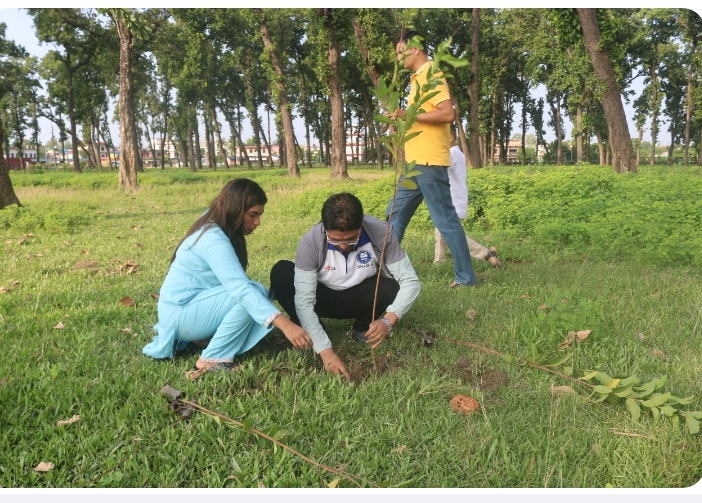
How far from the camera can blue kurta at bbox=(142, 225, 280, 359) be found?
2.43m

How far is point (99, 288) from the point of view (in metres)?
4.21

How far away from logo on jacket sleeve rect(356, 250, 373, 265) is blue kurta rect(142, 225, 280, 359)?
564mm

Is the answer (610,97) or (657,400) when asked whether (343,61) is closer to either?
(610,97)

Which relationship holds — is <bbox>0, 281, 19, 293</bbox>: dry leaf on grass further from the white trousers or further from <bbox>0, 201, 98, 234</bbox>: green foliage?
the white trousers

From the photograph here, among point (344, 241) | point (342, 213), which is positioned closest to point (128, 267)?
point (344, 241)

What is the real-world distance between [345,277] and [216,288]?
71 centimetres

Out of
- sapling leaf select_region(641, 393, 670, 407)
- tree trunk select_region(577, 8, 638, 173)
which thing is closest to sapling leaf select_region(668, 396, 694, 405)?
sapling leaf select_region(641, 393, 670, 407)

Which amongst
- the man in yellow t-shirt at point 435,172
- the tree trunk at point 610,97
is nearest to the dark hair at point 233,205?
the man in yellow t-shirt at point 435,172

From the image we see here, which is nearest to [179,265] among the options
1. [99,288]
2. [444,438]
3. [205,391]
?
[205,391]

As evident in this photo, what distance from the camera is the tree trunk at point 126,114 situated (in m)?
13.0

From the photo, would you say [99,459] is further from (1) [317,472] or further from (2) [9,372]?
(2) [9,372]

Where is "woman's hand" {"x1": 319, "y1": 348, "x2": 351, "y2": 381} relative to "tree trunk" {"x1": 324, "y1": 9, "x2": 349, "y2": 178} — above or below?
below

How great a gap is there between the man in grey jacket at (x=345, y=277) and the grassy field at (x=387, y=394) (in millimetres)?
198

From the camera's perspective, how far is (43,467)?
1838 millimetres
